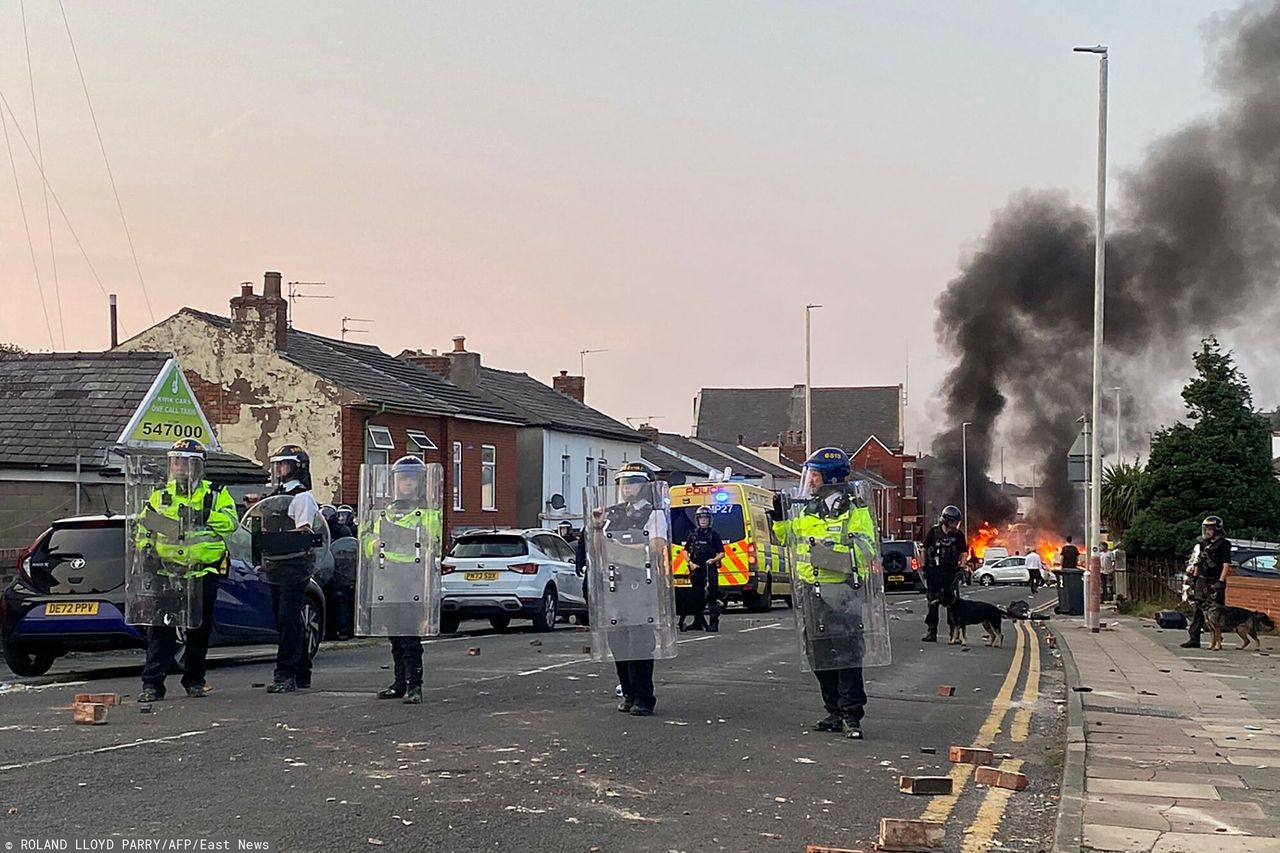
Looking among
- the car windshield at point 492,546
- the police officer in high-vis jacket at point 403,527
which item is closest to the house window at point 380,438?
the car windshield at point 492,546

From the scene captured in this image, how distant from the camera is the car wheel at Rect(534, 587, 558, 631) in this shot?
21.3 metres

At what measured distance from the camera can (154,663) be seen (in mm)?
10852

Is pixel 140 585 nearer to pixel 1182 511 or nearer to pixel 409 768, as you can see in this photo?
pixel 409 768

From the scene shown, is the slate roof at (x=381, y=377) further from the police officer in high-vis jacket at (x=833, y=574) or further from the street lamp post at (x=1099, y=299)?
the police officer in high-vis jacket at (x=833, y=574)

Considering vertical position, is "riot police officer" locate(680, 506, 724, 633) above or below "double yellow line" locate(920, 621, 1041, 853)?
above

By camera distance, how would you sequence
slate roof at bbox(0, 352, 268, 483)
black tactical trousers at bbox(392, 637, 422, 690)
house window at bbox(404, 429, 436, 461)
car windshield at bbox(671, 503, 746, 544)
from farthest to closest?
house window at bbox(404, 429, 436, 461)
car windshield at bbox(671, 503, 746, 544)
slate roof at bbox(0, 352, 268, 483)
black tactical trousers at bbox(392, 637, 422, 690)

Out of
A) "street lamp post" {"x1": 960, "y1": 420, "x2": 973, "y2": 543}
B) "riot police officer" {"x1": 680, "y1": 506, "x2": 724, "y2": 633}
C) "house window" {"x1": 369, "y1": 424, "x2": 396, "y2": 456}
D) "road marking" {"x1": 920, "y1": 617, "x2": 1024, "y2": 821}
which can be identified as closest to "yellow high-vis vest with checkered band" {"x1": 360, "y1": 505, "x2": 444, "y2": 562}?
"road marking" {"x1": 920, "y1": 617, "x2": 1024, "y2": 821}

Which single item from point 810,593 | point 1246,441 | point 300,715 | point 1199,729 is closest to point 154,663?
point 300,715

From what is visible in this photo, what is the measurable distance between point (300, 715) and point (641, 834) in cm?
422

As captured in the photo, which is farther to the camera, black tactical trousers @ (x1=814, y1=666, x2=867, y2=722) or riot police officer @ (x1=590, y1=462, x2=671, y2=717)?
riot police officer @ (x1=590, y1=462, x2=671, y2=717)

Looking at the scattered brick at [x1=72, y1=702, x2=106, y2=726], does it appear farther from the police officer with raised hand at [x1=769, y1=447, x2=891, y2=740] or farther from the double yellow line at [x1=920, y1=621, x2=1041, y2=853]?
the double yellow line at [x1=920, y1=621, x2=1041, y2=853]

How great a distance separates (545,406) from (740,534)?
1947cm

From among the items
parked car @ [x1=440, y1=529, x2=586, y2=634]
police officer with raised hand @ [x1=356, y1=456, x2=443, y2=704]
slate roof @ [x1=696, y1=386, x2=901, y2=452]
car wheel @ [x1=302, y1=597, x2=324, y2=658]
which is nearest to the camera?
police officer with raised hand @ [x1=356, y1=456, x2=443, y2=704]

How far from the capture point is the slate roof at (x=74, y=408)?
21.0 m
